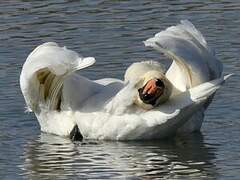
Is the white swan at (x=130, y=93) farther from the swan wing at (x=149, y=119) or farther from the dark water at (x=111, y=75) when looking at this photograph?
the dark water at (x=111, y=75)

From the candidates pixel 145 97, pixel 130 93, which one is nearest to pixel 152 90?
pixel 145 97

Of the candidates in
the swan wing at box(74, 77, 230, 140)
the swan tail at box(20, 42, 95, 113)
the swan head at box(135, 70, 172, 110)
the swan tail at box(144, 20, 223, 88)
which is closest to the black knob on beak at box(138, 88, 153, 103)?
the swan head at box(135, 70, 172, 110)

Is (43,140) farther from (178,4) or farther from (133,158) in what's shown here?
(178,4)

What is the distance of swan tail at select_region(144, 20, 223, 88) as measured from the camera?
42.0 feet

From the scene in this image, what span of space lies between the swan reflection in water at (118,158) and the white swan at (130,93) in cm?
13

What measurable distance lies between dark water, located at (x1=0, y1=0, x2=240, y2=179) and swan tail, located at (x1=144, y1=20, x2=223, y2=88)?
0.63m

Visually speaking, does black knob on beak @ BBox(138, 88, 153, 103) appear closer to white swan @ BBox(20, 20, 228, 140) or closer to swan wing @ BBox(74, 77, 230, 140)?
white swan @ BBox(20, 20, 228, 140)

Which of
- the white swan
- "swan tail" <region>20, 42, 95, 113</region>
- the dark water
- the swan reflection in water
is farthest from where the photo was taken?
"swan tail" <region>20, 42, 95, 113</region>

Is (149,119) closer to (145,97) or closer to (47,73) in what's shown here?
(145,97)

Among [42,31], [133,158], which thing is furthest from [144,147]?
[42,31]

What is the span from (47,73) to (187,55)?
143cm

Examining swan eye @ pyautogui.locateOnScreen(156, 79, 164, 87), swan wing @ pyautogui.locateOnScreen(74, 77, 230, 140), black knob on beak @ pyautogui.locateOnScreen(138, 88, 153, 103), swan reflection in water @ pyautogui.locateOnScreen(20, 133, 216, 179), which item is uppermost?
swan eye @ pyautogui.locateOnScreen(156, 79, 164, 87)

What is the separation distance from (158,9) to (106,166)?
6.96 metres

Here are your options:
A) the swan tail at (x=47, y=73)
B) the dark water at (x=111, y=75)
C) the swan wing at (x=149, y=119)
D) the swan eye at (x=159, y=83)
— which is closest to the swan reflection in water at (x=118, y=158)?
the dark water at (x=111, y=75)
